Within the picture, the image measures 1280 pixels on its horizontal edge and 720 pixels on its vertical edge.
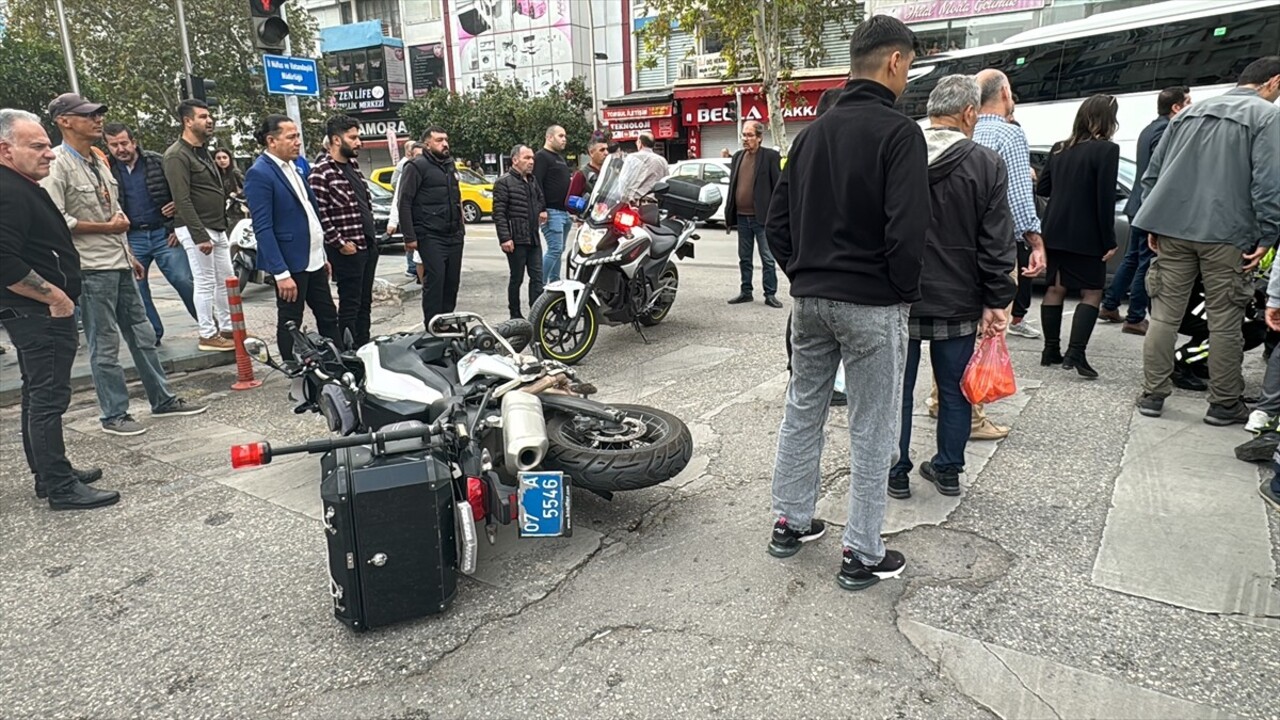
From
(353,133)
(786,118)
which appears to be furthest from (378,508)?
(786,118)

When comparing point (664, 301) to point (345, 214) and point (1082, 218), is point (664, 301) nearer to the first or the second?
point (345, 214)

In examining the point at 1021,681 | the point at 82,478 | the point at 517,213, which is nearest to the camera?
the point at 1021,681

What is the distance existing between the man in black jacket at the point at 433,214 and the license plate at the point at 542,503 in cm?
417

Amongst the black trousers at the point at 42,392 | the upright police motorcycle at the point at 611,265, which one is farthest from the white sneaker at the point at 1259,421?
the black trousers at the point at 42,392

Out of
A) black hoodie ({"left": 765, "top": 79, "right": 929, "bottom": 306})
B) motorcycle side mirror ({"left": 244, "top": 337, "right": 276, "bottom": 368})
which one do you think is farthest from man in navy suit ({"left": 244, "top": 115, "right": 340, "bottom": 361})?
black hoodie ({"left": 765, "top": 79, "right": 929, "bottom": 306})

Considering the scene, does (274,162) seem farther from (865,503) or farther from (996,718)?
(996,718)

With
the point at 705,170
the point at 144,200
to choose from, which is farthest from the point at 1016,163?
the point at 705,170

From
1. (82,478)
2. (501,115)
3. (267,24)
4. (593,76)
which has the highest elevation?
(593,76)

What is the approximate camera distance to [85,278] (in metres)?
4.80

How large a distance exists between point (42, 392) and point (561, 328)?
11.2 ft

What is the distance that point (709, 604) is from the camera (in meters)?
2.90

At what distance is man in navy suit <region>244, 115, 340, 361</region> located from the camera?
17.6ft

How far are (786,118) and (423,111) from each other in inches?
555

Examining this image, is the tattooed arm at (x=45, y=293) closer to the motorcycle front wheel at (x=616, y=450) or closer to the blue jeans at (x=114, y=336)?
the blue jeans at (x=114, y=336)
